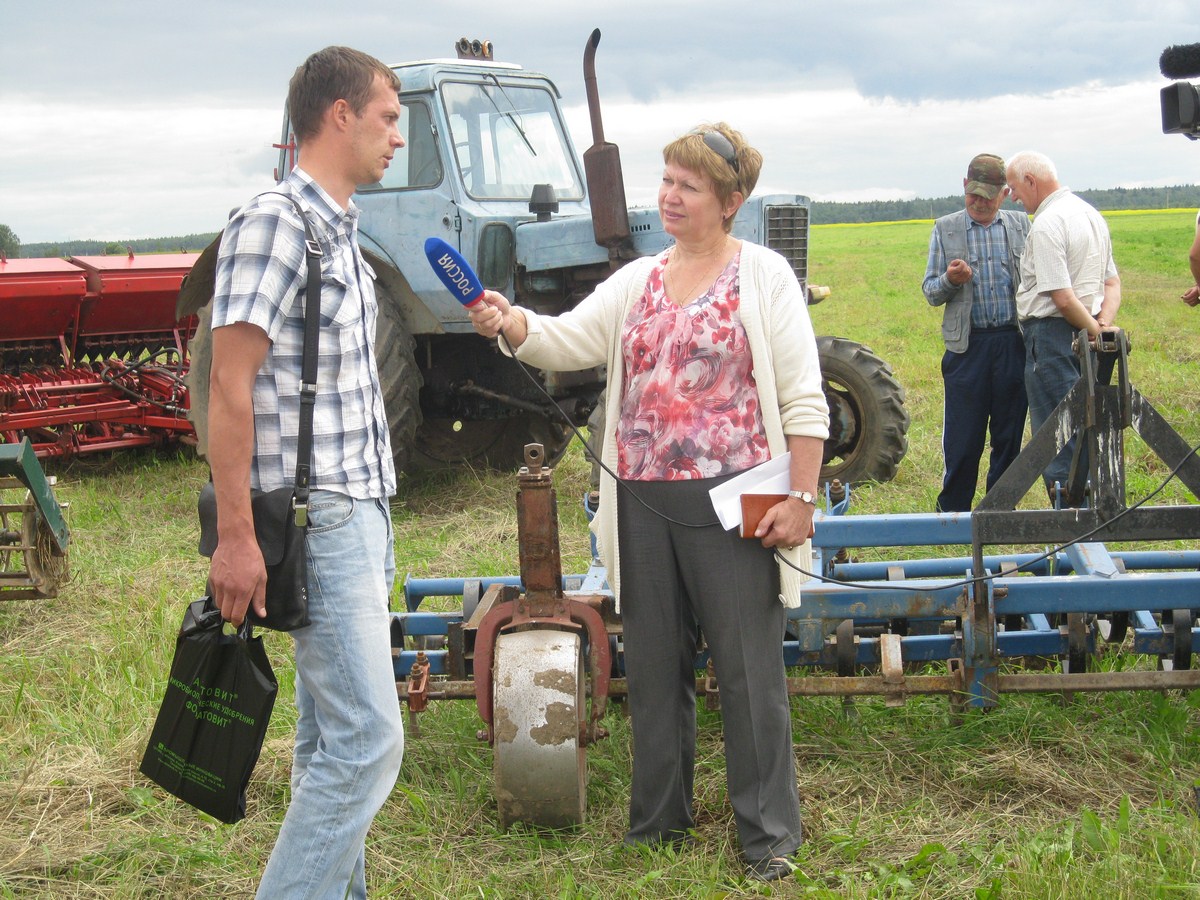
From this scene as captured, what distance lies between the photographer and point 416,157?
23.4ft

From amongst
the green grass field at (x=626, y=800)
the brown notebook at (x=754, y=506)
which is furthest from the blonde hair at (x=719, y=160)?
the green grass field at (x=626, y=800)

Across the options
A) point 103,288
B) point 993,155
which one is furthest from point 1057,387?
point 103,288

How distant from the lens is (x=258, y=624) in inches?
91.9

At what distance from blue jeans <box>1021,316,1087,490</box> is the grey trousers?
3.01 metres

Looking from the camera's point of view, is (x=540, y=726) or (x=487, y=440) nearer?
(x=540, y=726)

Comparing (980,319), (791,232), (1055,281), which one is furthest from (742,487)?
(791,232)

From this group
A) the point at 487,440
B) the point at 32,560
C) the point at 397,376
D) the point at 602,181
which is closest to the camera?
the point at 32,560

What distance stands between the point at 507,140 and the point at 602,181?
97 centimetres

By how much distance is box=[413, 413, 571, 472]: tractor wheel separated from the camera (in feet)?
27.1

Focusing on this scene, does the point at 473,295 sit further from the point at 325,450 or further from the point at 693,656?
the point at 693,656

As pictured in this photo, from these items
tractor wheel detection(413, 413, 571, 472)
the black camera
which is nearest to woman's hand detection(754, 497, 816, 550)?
the black camera

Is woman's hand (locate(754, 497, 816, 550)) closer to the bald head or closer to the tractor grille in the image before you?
the bald head

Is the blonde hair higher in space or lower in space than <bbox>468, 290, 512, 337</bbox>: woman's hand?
higher

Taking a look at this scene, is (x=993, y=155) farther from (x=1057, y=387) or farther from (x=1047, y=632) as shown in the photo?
(x=1047, y=632)
